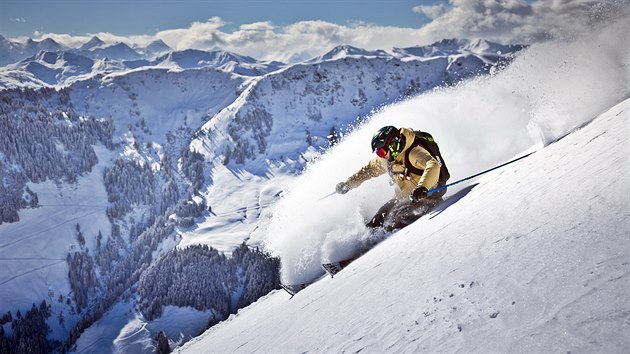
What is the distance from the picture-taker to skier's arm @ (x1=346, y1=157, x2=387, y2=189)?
1139 centimetres

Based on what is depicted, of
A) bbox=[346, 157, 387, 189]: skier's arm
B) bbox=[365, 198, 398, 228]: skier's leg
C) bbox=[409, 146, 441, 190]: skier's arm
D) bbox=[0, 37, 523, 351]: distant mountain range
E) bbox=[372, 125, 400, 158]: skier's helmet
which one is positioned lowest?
bbox=[365, 198, 398, 228]: skier's leg

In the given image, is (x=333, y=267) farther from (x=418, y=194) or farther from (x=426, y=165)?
(x=426, y=165)

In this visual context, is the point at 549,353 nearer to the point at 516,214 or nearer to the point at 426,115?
the point at 516,214

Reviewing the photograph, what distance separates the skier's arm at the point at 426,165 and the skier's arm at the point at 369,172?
179 cm

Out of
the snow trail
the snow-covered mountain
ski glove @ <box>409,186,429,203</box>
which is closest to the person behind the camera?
ski glove @ <box>409,186,429,203</box>

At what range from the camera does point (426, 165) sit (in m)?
9.09

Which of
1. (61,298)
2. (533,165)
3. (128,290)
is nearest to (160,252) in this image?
(128,290)

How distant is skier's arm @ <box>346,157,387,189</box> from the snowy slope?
15.4 ft

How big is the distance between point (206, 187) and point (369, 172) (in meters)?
149

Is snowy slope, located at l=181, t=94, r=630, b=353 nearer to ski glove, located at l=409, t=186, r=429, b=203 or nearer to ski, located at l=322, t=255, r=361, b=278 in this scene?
ski glove, located at l=409, t=186, r=429, b=203

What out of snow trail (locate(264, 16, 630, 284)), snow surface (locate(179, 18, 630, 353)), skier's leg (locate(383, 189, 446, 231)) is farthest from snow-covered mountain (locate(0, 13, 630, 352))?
skier's leg (locate(383, 189, 446, 231))

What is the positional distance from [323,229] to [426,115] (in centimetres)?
1009

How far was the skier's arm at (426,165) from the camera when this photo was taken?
8.79 m

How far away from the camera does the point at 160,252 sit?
119 meters
